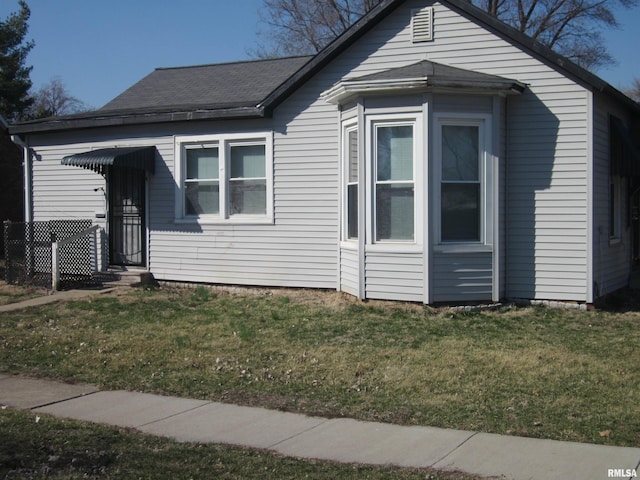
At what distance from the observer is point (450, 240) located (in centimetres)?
1086

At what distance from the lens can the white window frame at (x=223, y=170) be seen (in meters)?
13.0

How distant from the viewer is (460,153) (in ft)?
35.8

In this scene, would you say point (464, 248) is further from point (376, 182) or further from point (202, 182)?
point (202, 182)

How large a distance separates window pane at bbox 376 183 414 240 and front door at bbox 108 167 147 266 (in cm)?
555

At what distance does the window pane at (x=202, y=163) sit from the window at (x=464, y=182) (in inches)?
188

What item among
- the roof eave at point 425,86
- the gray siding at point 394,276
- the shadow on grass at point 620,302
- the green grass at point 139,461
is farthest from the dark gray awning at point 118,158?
the shadow on grass at point 620,302

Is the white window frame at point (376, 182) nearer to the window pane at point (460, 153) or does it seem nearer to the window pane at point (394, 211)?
the window pane at point (394, 211)

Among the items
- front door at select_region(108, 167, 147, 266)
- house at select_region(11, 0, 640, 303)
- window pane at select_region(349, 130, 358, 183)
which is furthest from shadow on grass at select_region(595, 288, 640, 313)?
front door at select_region(108, 167, 147, 266)

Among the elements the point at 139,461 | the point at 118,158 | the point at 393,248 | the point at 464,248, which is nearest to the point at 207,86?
the point at 118,158

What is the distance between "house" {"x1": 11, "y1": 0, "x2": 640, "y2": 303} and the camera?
35.6ft

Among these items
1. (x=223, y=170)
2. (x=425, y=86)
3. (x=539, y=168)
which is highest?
(x=425, y=86)

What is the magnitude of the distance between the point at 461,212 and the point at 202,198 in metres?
5.30

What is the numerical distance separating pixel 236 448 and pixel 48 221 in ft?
34.7

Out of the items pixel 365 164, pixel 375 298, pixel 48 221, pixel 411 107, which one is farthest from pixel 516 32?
pixel 48 221
